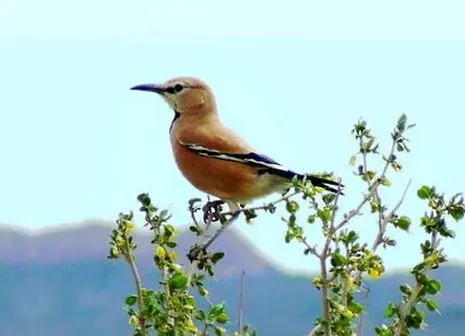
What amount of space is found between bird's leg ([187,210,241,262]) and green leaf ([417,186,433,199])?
364 mm

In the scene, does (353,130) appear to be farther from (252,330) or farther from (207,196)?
(207,196)

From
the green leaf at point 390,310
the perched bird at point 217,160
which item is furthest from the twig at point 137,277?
the perched bird at point 217,160

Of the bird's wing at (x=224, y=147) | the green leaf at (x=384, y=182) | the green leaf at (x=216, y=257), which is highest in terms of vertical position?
the bird's wing at (x=224, y=147)

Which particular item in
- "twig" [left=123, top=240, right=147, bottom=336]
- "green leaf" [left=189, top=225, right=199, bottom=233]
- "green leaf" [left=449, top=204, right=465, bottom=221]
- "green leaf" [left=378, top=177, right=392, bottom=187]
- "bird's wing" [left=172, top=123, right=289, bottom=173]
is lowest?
"twig" [left=123, top=240, right=147, bottom=336]

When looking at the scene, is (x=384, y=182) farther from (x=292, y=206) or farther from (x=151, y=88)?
Result: (x=151, y=88)

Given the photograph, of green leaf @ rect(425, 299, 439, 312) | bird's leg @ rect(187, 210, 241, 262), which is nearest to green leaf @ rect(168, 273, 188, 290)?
bird's leg @ rect(187, 210, 241, 262)

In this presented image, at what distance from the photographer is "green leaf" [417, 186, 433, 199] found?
5.37 ft

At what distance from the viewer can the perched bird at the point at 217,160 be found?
2.38 meters

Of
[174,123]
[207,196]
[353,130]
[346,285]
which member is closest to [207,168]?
[207,196]

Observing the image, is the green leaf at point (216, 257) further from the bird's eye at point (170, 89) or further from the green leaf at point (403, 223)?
the bird's eye at point (170, 89)

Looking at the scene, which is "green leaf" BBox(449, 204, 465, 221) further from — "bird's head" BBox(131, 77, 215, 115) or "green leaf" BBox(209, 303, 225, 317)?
"bird's head" BBox(131, 77, 215, 115)

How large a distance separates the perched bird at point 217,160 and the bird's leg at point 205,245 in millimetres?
130

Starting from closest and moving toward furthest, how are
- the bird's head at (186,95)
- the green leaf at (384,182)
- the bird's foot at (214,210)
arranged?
the green leaf at (384,182), the bird's foot at (214,210), the bird's head at (186,95)

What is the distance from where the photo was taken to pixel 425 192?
64.6 inches
